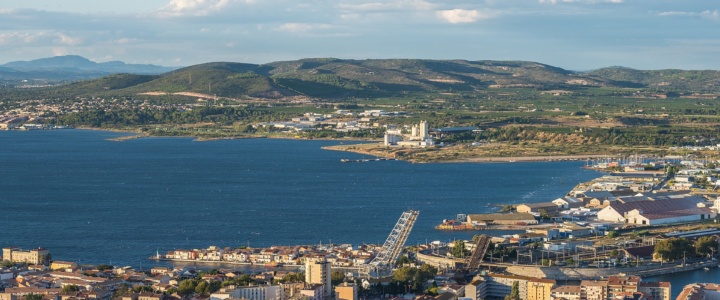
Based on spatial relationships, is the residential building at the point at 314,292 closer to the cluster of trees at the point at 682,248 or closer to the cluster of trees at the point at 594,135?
the cluster of trees at the point at 682,248

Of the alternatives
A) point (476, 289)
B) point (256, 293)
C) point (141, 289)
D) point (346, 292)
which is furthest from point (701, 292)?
point (141, 289)

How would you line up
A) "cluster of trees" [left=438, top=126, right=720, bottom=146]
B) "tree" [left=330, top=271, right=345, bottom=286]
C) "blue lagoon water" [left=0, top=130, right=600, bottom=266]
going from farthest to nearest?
"cluster of trees" [left=438, top=126, right=720, bottom=146] → "blue lagoon water" [left=0, top=130, right=600, bottom=266] → "tree" [left=330, top=271, right=345, bottom=286]

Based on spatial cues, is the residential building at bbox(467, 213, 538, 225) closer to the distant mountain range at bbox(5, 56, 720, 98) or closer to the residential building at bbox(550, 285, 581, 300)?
the residential building at bbox(550, 285, 581, 300)

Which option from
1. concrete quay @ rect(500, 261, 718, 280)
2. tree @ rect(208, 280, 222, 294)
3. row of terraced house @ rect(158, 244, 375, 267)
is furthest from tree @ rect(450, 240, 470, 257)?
tree @ rect(208, 280, 222, 294)

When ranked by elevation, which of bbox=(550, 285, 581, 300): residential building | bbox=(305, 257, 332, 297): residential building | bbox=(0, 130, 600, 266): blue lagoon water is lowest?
bbox=(0, 130, 600, 266): blue lagoon water

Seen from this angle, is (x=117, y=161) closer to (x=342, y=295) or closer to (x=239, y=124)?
(x=239, y=124)
